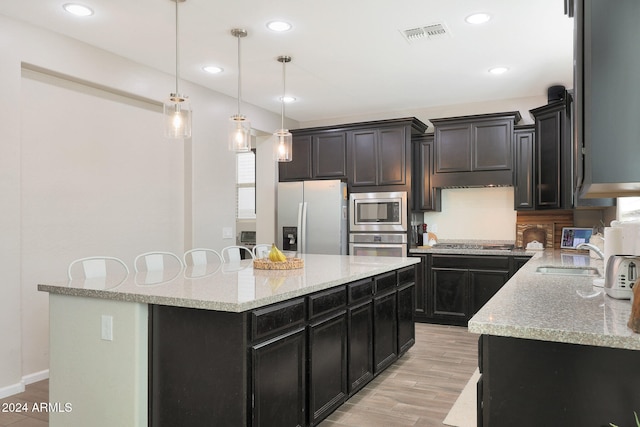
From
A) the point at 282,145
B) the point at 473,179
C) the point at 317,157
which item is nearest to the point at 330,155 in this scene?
the point at 317,157

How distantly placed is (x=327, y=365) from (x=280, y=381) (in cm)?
54

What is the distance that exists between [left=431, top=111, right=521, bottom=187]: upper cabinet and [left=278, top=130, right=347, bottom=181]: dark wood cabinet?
1171 millimetres

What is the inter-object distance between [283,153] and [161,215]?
1.75 metres

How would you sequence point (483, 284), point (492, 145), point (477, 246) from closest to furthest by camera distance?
point (483, 284) < point (492, 145) < point (477, 246)

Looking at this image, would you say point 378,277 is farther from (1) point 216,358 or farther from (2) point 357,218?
(2) point 357,218

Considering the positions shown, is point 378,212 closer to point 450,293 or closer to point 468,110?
point 450,293

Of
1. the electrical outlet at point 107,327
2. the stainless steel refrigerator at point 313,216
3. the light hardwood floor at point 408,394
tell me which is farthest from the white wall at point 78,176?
the electrical outlet at point 107,327

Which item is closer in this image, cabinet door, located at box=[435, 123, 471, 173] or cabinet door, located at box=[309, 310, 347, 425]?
cabinet door, located at box=[309, 310, 347, 425]

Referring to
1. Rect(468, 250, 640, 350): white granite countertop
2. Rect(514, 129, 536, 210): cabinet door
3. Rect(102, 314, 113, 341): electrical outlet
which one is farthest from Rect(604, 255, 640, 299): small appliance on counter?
Rect(514, 129, 536, 210): cabinet door

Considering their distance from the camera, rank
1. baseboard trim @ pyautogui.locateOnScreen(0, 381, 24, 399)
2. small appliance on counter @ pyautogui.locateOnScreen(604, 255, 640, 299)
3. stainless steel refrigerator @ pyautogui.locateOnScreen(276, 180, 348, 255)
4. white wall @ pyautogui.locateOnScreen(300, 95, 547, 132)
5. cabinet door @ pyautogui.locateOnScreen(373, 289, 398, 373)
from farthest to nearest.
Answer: stainless steel refrigerator @ pyautogui.locateOnScreen(276, 180, 348, 255), white wall @ pyautogui.locateOnScreen(300, 95, 547, 132), cabinet door @ pyautogui.locateOnScreen(373, 289, 398, 373), baseboard trim @ pyautogui.locateOnScreen(0, 381, 24, 399), small appliance on counter @ pyautogui.locateOnScreen(604, 255, 640, 299)

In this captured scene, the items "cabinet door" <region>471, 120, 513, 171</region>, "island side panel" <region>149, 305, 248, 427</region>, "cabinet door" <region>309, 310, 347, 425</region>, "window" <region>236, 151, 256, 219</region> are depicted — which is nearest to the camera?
"island side panel" <region>149, 305, 248, 427</region>

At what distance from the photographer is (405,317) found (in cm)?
419

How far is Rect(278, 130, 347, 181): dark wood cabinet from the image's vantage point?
6.14 meters

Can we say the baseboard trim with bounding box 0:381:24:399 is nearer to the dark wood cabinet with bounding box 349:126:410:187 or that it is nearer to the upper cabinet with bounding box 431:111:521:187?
the dark wood cabinet with bounding box 349:126:410:187
